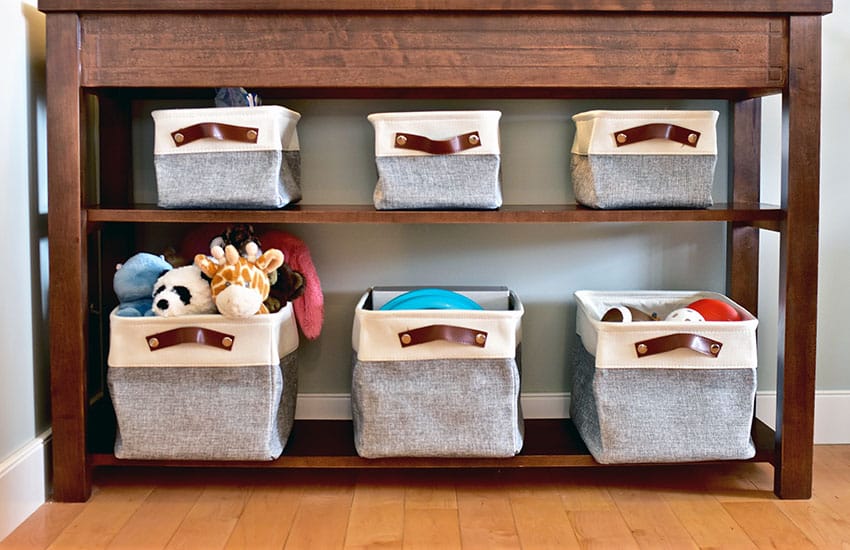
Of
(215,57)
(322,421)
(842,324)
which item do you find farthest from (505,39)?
(842,324)

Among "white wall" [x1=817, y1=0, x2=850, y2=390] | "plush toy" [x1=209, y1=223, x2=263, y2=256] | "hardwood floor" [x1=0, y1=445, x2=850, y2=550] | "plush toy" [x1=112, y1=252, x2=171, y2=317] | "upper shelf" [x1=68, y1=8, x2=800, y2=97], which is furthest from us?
"white wall" [x1=817, y1=0, x2=850, y2=390]

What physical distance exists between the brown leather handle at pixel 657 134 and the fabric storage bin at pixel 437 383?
398 millimetres

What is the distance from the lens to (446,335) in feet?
5.88

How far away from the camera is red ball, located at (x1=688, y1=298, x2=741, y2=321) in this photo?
6.40ft

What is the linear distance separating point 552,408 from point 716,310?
1.61 ft

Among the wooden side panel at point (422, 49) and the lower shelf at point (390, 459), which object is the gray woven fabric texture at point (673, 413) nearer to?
the lower shelf at point (390, 459)

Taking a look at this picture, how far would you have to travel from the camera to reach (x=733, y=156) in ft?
7.16

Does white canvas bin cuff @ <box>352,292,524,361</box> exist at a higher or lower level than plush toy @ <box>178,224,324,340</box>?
lower

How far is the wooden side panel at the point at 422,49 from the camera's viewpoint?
70.0 inches

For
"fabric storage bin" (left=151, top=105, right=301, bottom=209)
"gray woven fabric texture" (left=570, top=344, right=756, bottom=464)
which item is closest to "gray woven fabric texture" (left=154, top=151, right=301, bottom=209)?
"fabric storage bin" (left=151, top=105, right=301, bottom=209)

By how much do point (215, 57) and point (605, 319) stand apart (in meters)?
0.92

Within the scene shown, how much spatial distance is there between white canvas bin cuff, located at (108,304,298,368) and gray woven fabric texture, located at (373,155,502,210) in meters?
0.35

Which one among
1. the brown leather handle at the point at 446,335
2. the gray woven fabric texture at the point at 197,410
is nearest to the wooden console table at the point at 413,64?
the gray woven fabric texture at the point at 197,410

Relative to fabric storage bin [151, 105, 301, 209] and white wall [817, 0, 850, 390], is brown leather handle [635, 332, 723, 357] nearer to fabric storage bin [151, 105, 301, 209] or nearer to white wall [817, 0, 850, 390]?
white wall [817, 0, 850, 390]
